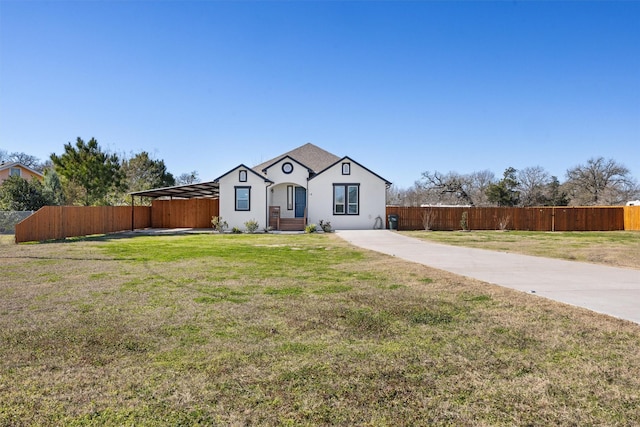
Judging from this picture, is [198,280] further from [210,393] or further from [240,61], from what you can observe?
[240,61]

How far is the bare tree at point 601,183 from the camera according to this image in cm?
4164

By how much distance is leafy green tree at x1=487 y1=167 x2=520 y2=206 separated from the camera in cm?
4078

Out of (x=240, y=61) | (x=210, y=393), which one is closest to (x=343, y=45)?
(x=240, y=61)

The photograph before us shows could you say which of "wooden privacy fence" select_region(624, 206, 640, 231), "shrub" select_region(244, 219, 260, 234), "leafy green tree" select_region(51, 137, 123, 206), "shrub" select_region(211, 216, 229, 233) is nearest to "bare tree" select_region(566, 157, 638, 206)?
"wooden privacy fence" select_region(624, 206, 640, 231)

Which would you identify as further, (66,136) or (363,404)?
(66,136)

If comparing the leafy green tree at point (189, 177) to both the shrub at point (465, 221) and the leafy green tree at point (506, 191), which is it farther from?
the shrub at point (465, 221)

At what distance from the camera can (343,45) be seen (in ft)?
54.2

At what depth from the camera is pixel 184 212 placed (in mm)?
27344

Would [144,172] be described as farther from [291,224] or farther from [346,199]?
[346,199]

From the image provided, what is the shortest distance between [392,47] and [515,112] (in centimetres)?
1168

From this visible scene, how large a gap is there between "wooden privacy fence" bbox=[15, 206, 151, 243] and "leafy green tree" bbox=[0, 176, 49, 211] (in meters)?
4.69

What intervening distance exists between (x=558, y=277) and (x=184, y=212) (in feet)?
81.5

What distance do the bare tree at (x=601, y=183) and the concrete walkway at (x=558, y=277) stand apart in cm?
4055

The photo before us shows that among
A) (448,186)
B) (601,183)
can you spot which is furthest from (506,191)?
(601,183)
